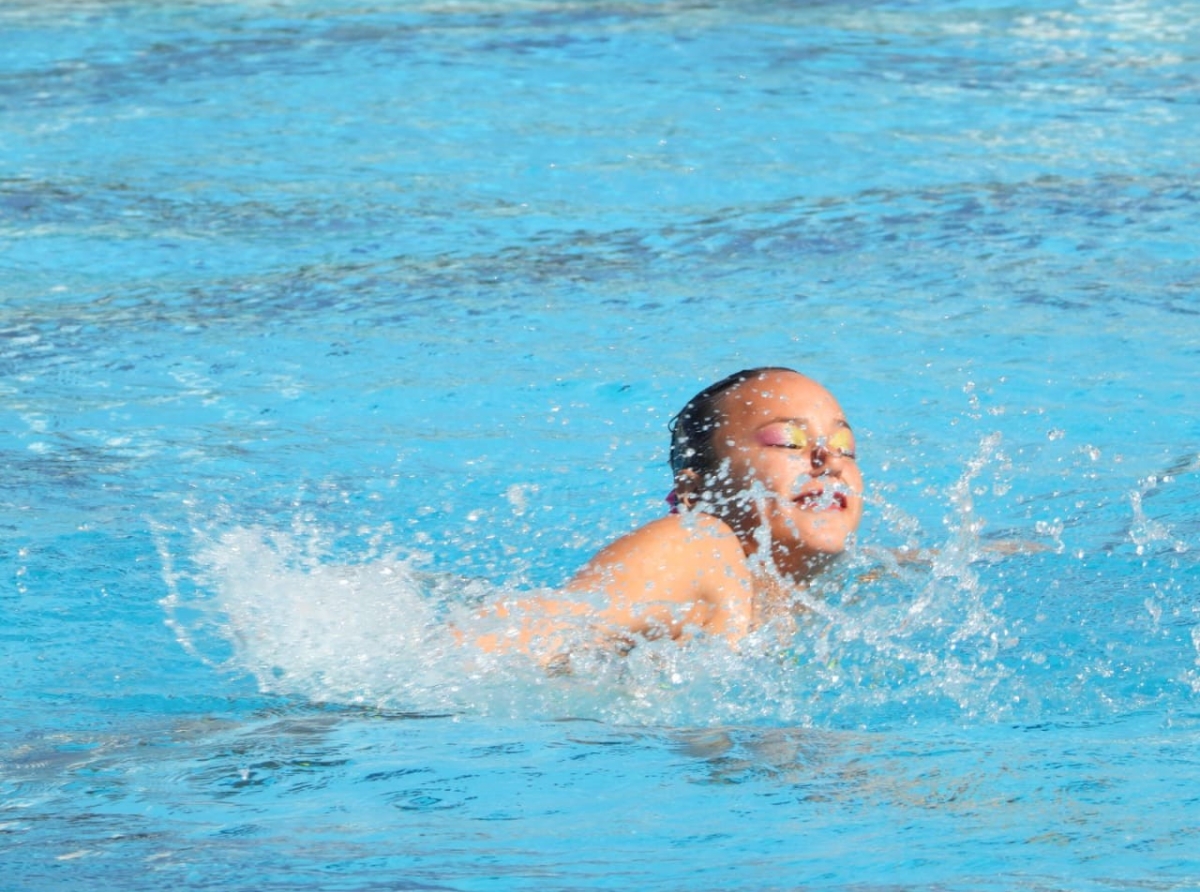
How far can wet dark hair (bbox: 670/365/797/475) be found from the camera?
11.8ft

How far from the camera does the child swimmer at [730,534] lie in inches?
133

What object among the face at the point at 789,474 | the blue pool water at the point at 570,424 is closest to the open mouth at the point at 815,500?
the face at the point at 789,474

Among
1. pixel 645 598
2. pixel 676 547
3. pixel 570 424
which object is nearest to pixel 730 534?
pixel 676 547

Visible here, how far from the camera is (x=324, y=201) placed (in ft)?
23.0

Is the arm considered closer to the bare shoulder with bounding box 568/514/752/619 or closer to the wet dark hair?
the bare shoulder with bounding box 568/514/752/619

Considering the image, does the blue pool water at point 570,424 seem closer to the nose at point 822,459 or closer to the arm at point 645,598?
the arm at point 645,598

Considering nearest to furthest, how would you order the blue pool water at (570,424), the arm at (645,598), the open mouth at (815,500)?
the blue pool water at (570,424) < the arm at (645,598) < the open mouth at (815,500)

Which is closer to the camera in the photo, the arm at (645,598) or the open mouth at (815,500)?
the arm at (645,598)

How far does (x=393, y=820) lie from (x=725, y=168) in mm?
5254

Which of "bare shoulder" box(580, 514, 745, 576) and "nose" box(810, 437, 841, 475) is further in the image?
"nose" box(810, 437, 841, 475)

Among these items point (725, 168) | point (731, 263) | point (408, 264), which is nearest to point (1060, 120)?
point (725, 168)

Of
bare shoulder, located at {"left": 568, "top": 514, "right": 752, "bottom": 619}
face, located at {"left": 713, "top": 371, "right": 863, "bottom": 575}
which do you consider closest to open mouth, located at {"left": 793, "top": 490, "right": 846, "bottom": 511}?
face, located at {"left": 713, "top": 371, "right": 863, "bottom": 575}

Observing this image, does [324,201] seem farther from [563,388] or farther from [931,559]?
[931,559]

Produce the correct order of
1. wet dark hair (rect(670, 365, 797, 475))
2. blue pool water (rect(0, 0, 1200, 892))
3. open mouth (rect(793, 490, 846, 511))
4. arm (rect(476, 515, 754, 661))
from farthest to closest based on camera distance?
1. wet dark hair (rect(670, 365, 797, 475))
2. open mouth (rect(793, 490, 846, 511))
3. arm (rect(476, 515, 754, 661))
4. blue pool water (rect(0, 0, 1200, 892))
